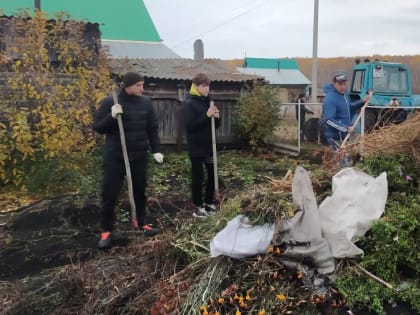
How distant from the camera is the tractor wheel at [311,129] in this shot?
38.0 ft

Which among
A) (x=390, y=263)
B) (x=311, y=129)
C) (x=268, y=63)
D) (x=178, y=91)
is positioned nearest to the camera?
(x=390, y=263)

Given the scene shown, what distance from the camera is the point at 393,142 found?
389 cm

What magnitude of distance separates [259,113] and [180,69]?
2.33 m

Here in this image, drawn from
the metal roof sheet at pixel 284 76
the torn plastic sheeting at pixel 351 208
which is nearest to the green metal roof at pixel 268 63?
the metal roof sheet at pixel 284 76

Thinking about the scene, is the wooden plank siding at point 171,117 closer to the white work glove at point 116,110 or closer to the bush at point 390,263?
the white work glove at point 116,110

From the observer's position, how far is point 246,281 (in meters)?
2.92

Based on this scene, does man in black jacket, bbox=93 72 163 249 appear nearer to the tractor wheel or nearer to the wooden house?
the wooden house

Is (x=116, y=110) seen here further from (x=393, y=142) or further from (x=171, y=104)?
(x=171, y=104)

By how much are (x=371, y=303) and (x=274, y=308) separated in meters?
0.59

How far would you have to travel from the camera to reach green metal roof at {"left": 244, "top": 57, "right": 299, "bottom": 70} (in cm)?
2907

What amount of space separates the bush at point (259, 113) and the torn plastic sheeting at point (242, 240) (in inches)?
298

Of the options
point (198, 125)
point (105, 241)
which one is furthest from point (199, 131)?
point (105, 241)

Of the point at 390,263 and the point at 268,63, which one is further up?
the point at 268,63

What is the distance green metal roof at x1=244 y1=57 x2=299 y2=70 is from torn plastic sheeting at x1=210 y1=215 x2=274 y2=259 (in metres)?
26.1
